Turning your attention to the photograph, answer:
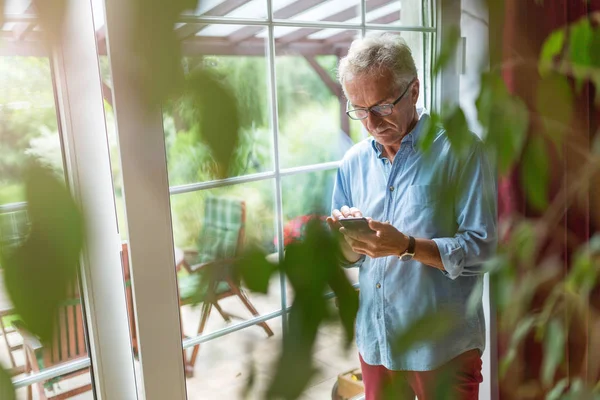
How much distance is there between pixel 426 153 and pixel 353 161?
3.85ft

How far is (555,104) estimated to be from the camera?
496mm

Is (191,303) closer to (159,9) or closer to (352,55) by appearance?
(159,9)

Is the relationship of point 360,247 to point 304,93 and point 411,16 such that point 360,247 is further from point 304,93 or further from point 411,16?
point 411,16

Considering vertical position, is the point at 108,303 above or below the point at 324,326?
below

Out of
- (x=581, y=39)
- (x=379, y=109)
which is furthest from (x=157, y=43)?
(x=379, y=109)

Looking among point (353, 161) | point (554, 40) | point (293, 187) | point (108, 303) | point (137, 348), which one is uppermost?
point (554, 40)

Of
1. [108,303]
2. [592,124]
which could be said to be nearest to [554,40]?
[108,303]

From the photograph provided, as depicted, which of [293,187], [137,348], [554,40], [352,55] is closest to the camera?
[293,187]

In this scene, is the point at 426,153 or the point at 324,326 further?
the point at 426,153

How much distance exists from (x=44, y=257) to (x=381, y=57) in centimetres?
122

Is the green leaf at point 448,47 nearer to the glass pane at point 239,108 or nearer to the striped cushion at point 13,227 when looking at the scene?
the glass pane at point 239,108

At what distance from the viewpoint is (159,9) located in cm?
19

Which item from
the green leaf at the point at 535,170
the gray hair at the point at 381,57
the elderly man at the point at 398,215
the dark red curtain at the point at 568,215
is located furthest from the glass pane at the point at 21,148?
the dark red curtain at the point at 568,215

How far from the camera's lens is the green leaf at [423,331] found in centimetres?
28
